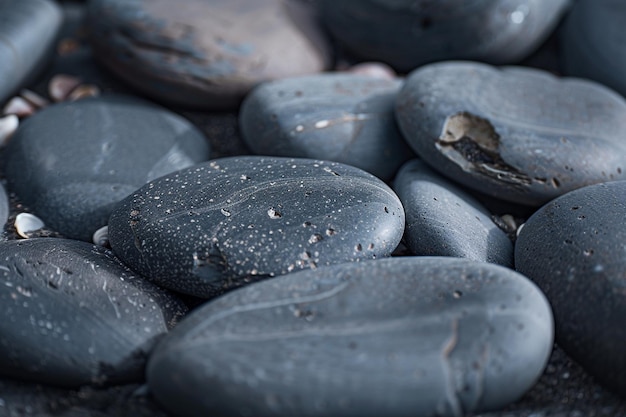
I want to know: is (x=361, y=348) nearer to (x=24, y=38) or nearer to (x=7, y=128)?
(x=7, y=128)

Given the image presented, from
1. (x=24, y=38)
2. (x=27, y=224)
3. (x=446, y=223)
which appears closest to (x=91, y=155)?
(x=27, y=224)

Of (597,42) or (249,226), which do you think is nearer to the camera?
(249,226)

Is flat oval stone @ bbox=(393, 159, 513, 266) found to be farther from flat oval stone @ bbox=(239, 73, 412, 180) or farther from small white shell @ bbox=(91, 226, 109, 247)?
small white shell @ bbox=(91, 226, 109, 247)

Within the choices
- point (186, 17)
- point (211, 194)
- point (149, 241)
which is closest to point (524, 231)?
point (211, 194)

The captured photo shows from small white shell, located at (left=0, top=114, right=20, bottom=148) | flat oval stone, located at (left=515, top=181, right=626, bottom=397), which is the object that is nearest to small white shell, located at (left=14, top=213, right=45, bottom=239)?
small white shell, located at (left=0, top=114, right=20, bottom=148)

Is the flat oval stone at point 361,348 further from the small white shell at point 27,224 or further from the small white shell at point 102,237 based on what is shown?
the small white shell at point 27,224

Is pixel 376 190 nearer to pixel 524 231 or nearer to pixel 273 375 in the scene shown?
pixel 524 231

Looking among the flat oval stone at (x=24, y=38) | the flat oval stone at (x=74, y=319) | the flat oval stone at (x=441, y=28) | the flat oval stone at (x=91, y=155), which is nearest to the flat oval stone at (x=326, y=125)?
the flat oval stone at (x=91, y=155)
